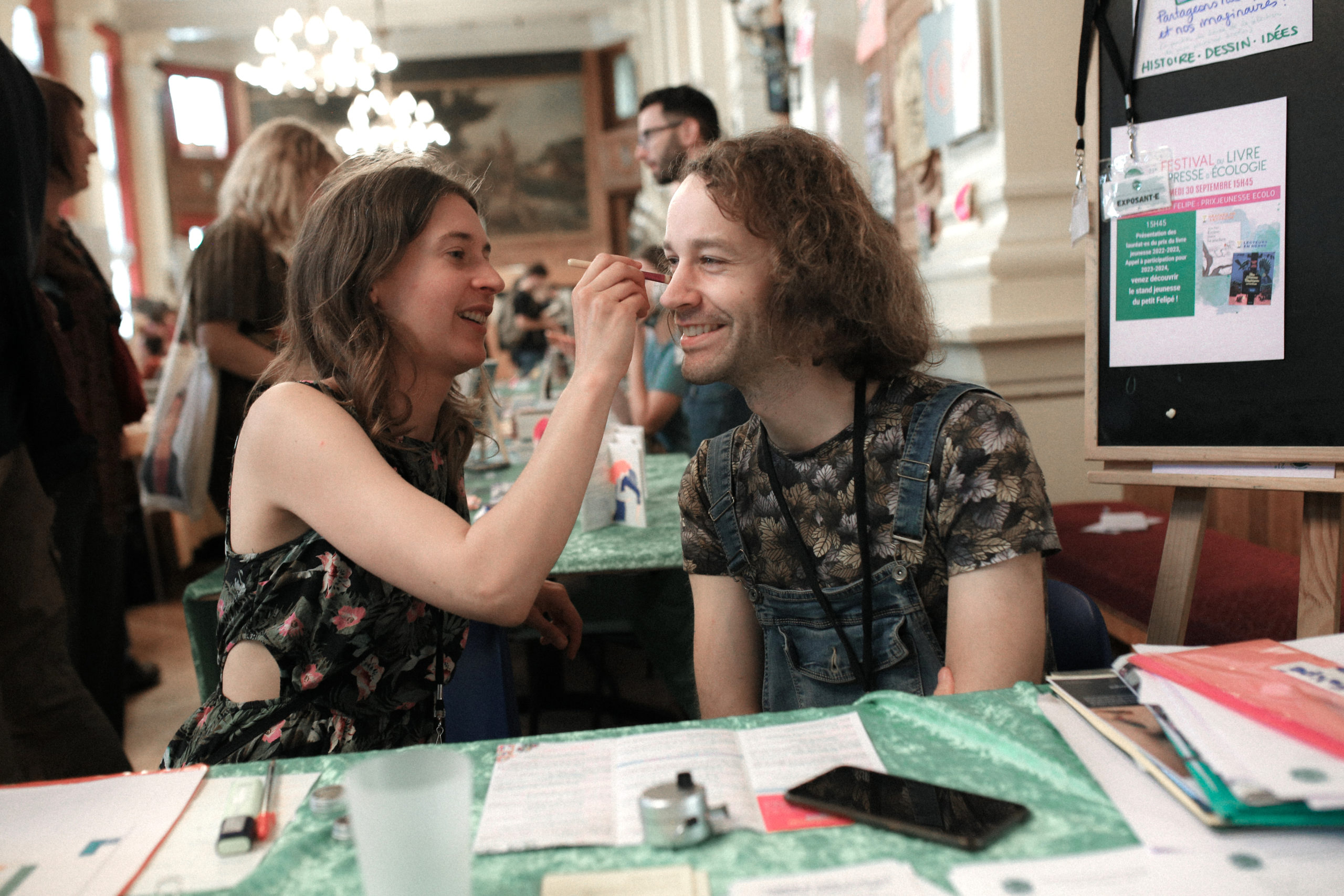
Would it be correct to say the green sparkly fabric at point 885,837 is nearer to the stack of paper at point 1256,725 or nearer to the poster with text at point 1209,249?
the stack of paper at point 1256,725

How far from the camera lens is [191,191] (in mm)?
12906

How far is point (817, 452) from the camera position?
1.43 metres

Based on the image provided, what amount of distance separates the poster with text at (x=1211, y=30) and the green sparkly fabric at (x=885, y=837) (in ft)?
3.54

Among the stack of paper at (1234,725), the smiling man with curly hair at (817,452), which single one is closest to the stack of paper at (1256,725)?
the stack of paper at (1234,725)

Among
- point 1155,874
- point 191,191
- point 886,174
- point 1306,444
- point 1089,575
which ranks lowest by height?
point 1089,575

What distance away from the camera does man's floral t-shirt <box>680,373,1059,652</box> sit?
4.09 ft

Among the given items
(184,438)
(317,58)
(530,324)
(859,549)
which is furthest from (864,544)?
(317,58)

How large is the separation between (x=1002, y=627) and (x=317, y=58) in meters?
9.55

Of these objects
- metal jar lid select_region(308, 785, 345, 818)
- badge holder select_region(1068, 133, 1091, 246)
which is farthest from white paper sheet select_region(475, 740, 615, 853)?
badge holder select_region(1068, 133, 1091, 246)

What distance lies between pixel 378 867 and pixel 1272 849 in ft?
2.15

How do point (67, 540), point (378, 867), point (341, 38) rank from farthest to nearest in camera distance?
point (341, 38)
point (67, 540)
point (378, 867)

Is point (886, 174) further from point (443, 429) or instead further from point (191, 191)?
point (191, 191)

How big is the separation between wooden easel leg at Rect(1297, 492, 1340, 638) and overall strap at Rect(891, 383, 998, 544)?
1.79 ft


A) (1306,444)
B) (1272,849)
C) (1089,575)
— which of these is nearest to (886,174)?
(1089,575)
